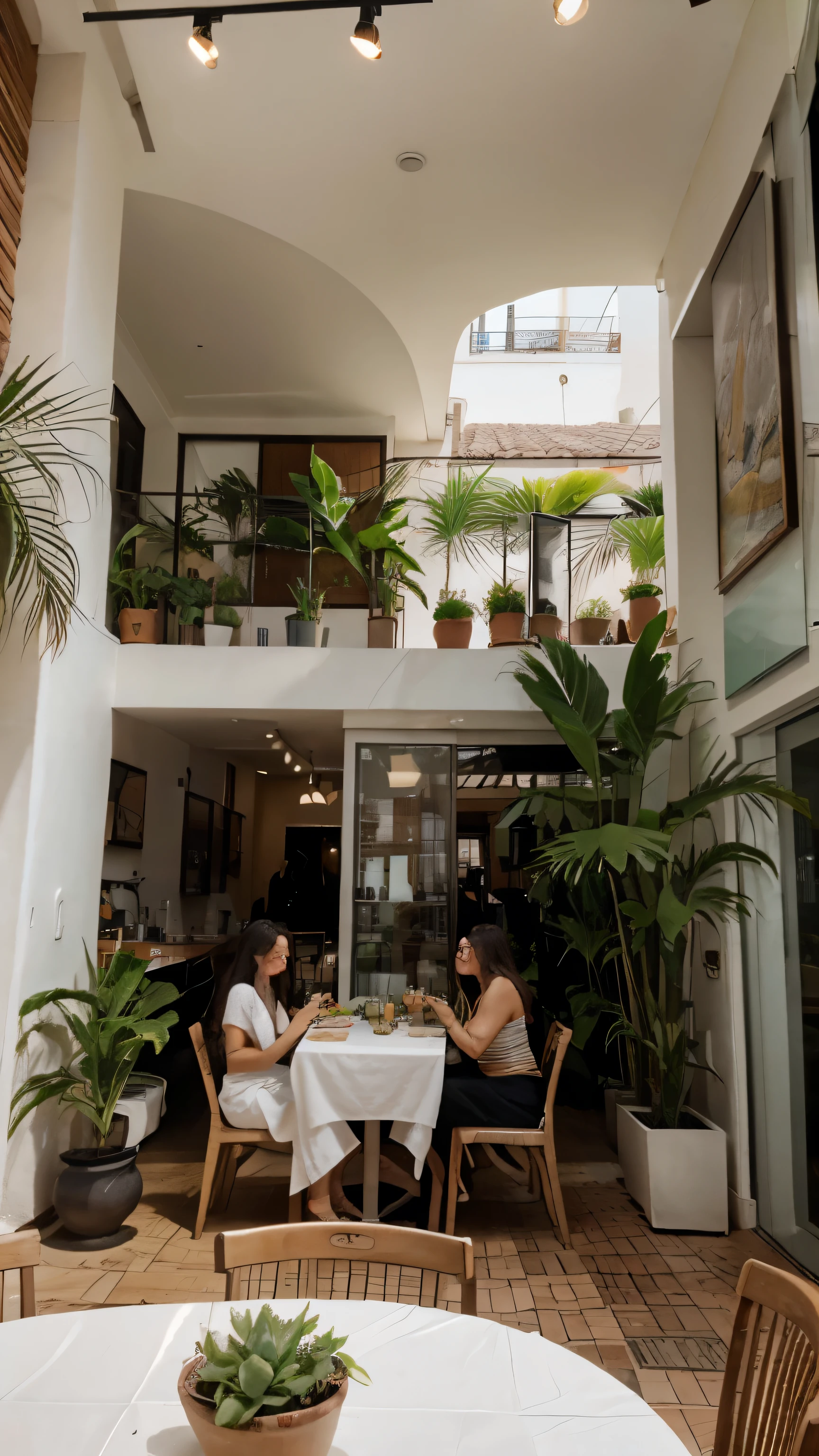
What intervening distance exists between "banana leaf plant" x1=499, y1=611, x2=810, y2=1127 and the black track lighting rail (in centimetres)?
322

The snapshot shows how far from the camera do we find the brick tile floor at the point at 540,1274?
3.21m

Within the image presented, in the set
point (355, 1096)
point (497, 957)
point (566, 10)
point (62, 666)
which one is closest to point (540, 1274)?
point (355, 1096)

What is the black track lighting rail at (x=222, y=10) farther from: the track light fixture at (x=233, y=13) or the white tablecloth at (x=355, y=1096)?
the white tablecloth at (x=355, y=1096)

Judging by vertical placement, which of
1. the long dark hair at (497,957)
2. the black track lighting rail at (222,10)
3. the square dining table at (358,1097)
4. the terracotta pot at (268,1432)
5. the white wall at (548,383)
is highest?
the white wall at (548,383)

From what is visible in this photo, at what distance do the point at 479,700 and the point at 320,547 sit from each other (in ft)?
6.28

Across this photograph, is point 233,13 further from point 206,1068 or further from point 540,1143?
point 540,1143

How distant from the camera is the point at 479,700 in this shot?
6.00 meters

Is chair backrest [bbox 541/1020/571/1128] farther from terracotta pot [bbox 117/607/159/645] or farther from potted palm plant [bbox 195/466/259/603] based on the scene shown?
potted palm plant [bbox 195/466/259/603]

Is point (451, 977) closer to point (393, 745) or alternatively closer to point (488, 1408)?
point (393, 745)

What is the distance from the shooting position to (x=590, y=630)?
6.44 metres

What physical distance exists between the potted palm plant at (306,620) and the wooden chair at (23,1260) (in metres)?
4.77

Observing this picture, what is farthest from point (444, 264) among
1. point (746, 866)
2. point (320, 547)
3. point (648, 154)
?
point (746, 866)

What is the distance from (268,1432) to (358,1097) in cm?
310

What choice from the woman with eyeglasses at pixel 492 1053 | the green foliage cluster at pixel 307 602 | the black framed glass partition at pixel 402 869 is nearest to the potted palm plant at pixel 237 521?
the green foliage cluster at pixel 307 602
